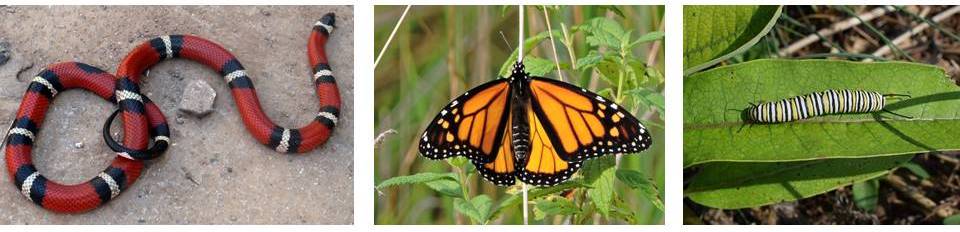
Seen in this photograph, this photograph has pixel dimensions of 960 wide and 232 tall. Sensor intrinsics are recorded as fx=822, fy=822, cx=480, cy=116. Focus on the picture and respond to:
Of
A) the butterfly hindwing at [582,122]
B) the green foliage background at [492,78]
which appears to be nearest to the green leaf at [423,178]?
the green foliage background at [492,78]

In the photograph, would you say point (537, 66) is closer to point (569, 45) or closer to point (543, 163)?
point (569, 45)

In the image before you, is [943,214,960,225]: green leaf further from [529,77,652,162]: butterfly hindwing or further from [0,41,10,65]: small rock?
[0,41,10,65]: small rock

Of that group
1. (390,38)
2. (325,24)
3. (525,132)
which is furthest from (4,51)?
(525,132)

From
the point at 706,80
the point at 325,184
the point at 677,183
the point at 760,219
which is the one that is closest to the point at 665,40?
the point at 706,80

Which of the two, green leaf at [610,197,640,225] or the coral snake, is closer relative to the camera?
green leaf at [610,197,640,225]

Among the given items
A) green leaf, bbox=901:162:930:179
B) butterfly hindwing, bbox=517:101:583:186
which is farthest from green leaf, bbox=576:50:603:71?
green leaf, bbox=901:162:930:179

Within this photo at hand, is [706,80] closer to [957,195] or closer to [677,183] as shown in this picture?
[677,183]
